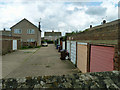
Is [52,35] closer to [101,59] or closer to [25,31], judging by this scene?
[25,31]

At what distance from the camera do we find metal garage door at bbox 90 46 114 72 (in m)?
4.16

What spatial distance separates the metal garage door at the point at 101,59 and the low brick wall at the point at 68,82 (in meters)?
2.82

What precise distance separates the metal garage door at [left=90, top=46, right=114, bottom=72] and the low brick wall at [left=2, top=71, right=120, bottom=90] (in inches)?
111

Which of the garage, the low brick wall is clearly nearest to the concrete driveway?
the garage

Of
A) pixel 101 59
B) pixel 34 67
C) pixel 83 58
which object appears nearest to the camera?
pixel 101 59

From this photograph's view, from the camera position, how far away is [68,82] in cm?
146

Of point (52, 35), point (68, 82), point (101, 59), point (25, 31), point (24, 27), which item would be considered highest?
point (52, 35)

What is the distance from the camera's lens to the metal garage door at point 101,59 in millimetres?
4156

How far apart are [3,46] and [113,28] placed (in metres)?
17.8

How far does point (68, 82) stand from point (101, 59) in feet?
12.8

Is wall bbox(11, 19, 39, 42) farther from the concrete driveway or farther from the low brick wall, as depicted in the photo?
the low brick wall

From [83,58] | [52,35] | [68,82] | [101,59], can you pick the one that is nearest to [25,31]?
[83,58]

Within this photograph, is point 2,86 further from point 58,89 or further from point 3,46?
point 3,46

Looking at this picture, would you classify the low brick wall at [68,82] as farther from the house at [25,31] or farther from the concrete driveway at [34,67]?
the house at [25,31]
